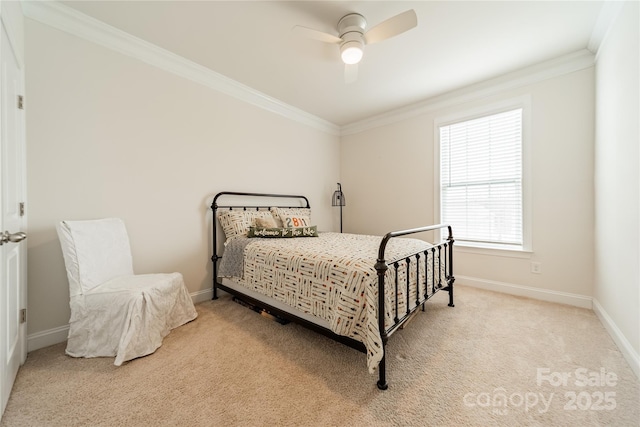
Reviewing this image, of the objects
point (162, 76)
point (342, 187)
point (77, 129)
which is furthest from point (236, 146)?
point (342, 187)

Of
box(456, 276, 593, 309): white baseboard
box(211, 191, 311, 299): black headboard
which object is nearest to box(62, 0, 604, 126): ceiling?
box(211, 191, 311, 299): black headboard

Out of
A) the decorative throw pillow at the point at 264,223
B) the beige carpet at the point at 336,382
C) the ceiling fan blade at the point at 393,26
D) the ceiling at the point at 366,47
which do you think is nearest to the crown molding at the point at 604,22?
the ceiling at the point at 366,47

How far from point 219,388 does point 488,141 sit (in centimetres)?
374

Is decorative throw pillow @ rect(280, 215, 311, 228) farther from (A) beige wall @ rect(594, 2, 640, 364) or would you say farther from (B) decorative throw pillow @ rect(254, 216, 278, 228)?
(A) beige wall @ rect(594, 2, 640, 364)

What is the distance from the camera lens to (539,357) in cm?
174

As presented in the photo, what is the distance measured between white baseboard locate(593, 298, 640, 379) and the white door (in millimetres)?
3586

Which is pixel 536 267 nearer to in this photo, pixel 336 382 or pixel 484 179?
pixel 484 179

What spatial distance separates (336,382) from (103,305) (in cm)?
168

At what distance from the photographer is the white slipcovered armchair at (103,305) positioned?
1.74 m

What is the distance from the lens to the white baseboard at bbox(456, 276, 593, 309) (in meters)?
2.58

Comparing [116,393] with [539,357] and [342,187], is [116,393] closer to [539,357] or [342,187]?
[539,357]

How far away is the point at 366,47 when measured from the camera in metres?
2.39

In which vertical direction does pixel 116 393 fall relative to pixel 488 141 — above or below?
below

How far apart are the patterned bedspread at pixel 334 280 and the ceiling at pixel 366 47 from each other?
6.19ft
